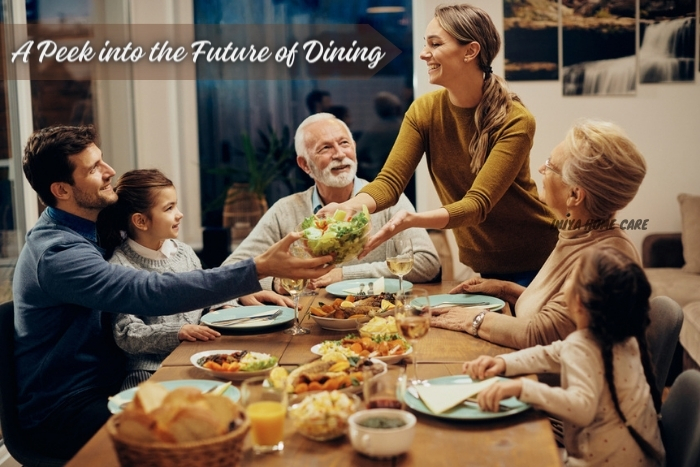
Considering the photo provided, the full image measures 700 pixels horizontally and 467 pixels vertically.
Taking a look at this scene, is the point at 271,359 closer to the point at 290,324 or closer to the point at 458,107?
the point at 290,324

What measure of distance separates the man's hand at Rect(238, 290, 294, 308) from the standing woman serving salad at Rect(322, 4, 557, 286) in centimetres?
37

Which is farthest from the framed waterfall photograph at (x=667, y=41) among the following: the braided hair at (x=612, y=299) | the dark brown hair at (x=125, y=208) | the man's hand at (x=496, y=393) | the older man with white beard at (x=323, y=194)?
the man's hand at (x=496, y=393)

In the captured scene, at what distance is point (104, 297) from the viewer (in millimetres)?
2094

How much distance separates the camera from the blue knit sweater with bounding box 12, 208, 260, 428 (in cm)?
206

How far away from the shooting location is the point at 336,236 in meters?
2.03

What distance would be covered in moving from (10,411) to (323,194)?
147 centimetres

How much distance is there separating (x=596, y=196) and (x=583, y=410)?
65 cm

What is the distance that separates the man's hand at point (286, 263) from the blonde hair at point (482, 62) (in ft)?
2.74

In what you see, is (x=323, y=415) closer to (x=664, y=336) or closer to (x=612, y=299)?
Result: (x=612, y=299)

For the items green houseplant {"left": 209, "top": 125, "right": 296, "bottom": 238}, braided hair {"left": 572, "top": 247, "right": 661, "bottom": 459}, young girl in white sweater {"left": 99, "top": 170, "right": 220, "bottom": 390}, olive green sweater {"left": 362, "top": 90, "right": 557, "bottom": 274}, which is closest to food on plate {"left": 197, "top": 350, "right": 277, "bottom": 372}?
young girl in white sweater {"left": 99, "top": 170, "right": 220, "bottom": 390}

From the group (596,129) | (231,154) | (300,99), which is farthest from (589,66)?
(596,129)

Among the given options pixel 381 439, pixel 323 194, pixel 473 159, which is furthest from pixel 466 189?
pixel 381 439

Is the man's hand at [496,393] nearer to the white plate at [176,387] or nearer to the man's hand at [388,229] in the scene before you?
the white plate at [176,387]

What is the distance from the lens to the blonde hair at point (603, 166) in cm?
191
